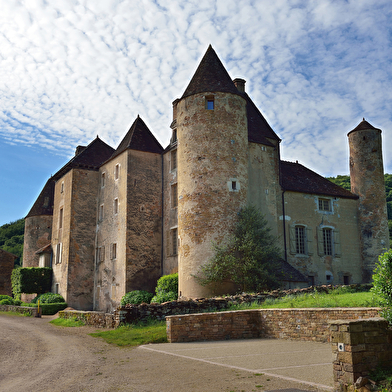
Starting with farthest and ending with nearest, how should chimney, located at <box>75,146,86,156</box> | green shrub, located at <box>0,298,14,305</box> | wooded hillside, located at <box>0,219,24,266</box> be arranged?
wooded hillside, located at <box>0,219,24,266</box> < chimney, located at <box>75,146,86,156</box> < green shrub, located at <box>0,298,14,305</box>

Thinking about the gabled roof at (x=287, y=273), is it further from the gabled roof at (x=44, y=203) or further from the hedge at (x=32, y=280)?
the gabled roof at (x=44, y=203)

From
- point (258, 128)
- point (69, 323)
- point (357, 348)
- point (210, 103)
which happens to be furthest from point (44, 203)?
point (357, 348)

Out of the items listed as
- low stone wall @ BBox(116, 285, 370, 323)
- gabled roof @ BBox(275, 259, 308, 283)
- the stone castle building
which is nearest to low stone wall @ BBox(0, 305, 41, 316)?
the stone castle building

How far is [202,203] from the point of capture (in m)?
23.1

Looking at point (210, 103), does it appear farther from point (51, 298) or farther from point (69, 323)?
point (51, 298)

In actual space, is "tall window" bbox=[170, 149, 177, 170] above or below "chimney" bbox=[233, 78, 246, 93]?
below

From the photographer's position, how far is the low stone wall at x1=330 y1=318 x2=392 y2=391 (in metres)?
6.31

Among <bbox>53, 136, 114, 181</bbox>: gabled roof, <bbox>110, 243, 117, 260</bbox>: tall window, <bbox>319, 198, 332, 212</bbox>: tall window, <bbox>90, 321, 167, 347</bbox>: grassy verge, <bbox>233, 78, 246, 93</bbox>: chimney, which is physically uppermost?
<bbox>233, 78, 246, 93</bbox>: chimney

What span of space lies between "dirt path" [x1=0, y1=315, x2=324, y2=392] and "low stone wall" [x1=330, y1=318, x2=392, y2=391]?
602mm

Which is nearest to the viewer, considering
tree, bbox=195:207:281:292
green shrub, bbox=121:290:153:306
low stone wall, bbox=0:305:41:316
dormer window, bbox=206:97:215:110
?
tree, bbox=195:207:281:292

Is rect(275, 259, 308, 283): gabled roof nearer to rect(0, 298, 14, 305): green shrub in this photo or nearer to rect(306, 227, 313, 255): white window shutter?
rect(306, 227, 313, 255): white window shutter

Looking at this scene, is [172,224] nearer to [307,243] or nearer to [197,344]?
[307,243]

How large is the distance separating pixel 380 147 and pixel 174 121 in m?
14.8

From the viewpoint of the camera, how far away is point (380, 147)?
98.4ft
